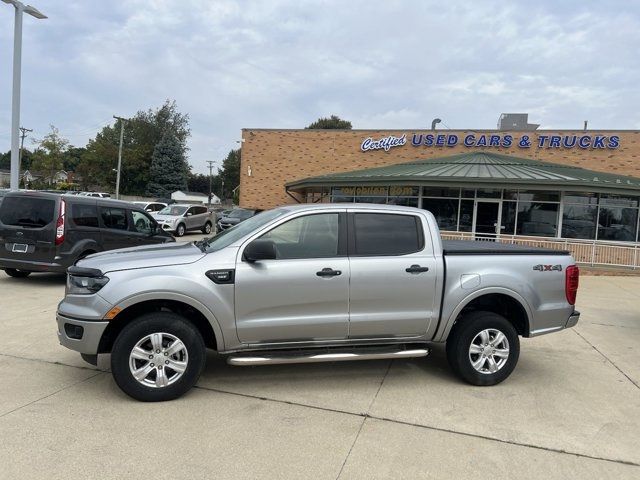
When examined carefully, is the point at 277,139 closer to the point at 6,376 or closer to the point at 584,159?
the point at 584,159

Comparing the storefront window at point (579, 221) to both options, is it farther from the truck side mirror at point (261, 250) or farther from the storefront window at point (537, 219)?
the truck side mirror at point (261, 250)

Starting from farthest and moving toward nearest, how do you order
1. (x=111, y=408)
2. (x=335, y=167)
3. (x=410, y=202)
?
(x=335, y=167), (x=410, y=202), (x=111, y=408)

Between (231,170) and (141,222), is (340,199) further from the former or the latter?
(231,170)

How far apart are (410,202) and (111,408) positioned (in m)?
18.8

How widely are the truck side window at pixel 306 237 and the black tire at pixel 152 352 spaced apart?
1033 millimetres

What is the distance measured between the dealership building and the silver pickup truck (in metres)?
11.3

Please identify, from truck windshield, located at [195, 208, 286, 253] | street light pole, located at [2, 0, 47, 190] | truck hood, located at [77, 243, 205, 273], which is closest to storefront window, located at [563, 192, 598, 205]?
truck windshield, located at [195, 208, 286, 253]

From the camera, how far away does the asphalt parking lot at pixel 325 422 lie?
320 centimetres

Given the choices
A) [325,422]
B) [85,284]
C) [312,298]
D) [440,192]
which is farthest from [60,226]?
[440,192]

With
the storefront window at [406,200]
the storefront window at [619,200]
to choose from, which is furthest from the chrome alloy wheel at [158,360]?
the storefront window at [619,200]

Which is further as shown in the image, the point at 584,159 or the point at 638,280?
the point at 584,159

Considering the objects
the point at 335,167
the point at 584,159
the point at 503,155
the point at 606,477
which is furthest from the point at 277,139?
the point at 606,477

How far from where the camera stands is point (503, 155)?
24.4 m

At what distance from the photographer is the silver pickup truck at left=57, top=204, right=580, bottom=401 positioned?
160 inches
